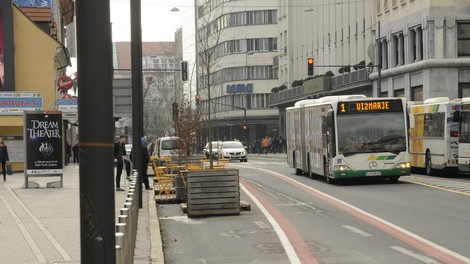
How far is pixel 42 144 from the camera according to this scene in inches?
1078

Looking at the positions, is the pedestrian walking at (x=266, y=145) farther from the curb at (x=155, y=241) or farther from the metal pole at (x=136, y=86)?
the curb at (x=155, y=241)

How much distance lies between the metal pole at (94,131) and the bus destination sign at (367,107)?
22.3 metres

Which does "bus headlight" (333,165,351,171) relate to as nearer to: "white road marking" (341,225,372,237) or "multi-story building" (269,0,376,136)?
"white road marking" (341,225,372,237)

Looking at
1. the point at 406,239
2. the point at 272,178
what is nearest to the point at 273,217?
the point at 406,239

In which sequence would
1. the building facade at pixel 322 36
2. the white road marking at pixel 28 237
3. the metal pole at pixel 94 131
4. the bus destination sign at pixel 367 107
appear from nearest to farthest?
the metal pole at pixel 94 131 → the white road marking at pixel 28 237 → the bus destination sign at pixel 367 107 → the building facade at pixel 322 36

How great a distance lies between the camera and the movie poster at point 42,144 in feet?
88.9

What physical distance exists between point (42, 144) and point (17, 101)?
45.0ft

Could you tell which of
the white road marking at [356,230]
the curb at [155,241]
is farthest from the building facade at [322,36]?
the white road marking at [356,230]

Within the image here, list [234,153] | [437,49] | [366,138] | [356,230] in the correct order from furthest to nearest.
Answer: [234,153], [437,49], [366,138], [356,230]

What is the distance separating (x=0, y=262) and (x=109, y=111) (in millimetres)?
7094

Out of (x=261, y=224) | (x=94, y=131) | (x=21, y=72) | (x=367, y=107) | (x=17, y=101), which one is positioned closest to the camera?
(x=94, y=131)

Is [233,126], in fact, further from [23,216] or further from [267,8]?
[23,216]

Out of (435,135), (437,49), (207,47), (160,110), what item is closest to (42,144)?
(207,47)

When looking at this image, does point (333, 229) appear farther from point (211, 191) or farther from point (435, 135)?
point (435, 135)
